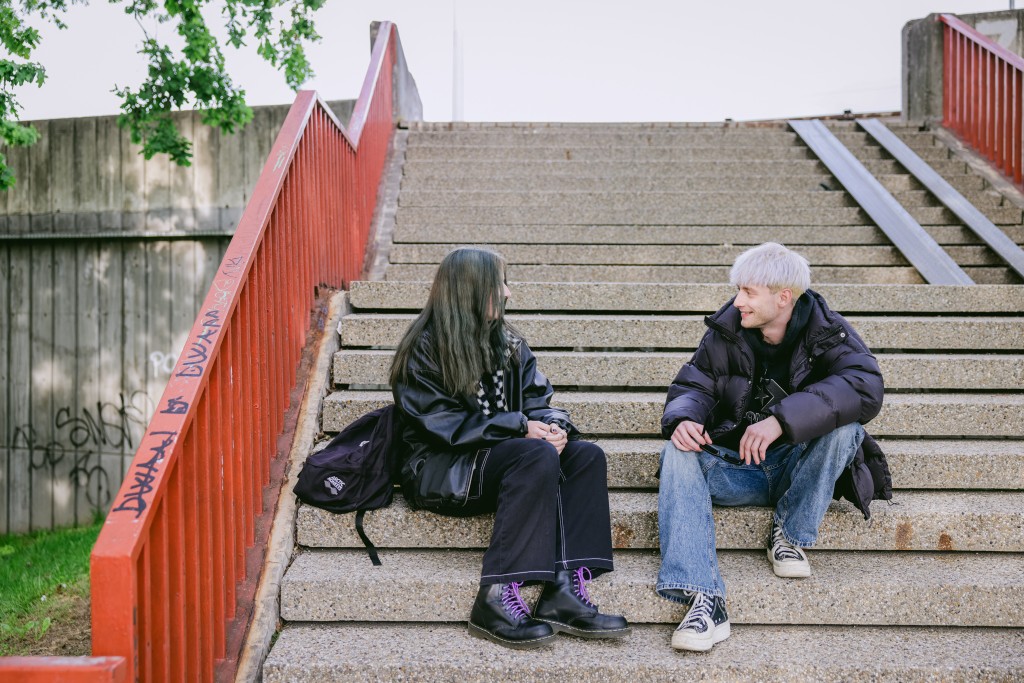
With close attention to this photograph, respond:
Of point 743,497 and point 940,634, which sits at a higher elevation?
point 743,497

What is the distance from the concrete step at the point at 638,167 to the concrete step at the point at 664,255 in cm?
122

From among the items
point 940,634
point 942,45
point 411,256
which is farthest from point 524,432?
point 942,45

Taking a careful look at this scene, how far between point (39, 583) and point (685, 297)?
3641 millimetres

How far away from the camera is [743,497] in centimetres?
254

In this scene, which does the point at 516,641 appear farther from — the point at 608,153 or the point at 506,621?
the point at 608,153

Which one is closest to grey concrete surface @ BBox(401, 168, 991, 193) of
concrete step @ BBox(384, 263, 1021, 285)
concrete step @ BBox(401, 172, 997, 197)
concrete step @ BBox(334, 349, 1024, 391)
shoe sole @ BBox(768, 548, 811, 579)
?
concrete step @ BBox(401, 172, 997, 197)

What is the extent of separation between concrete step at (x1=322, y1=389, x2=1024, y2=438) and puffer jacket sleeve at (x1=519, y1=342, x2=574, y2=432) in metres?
0.39

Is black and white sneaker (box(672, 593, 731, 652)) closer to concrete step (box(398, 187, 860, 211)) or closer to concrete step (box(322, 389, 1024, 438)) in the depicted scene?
concrete step (box(322, 389, 1024, 438))

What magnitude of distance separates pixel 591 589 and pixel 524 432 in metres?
0.53

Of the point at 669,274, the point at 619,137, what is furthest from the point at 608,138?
the point at 669,274

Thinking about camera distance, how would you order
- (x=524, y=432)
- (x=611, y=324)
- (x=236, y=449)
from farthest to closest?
(x=611, y=324), (x=524, y=432), (x=236, y=449)

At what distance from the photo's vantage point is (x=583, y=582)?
2.33 metres

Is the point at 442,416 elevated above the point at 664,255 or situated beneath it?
situated beneath

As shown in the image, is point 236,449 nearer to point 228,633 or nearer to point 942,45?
point 228,633
